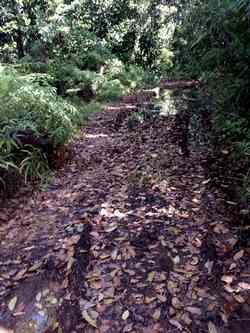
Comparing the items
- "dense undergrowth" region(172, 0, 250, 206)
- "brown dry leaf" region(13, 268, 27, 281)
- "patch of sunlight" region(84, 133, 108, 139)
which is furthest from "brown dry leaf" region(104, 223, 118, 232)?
"patch of sunlight" region(84, 133, 108, 139)

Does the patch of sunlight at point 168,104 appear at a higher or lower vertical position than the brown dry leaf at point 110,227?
lower

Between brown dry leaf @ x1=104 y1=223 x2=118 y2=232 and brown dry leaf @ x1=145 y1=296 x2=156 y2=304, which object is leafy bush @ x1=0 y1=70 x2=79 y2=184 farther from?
brown dry leaf @ x1=145 y1=296 x2=156 y2=304

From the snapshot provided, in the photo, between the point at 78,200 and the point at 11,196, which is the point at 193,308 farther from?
the point at 11,196

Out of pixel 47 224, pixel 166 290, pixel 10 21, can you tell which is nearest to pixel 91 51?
pixel 10 21

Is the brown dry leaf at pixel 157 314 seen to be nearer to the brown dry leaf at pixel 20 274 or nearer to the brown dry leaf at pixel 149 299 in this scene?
the brown dry leaf at pixel 149 299

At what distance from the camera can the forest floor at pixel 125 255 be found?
2.07 m

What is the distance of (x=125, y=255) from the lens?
103 inches

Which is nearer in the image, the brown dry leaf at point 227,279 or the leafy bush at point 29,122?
the brown dry leaf at point 227,279

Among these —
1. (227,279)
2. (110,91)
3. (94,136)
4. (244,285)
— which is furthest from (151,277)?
(110,91)

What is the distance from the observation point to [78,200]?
355 cm

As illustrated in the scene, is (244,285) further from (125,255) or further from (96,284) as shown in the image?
(96,284)

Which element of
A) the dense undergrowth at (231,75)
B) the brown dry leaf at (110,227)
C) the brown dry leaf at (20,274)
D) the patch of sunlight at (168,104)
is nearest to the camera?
the brown dry leaf at (20,274)

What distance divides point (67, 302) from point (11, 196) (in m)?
1.91

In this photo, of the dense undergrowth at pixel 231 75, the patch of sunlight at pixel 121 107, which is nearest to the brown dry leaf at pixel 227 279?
the dense undergrowth at pixel 231 75
